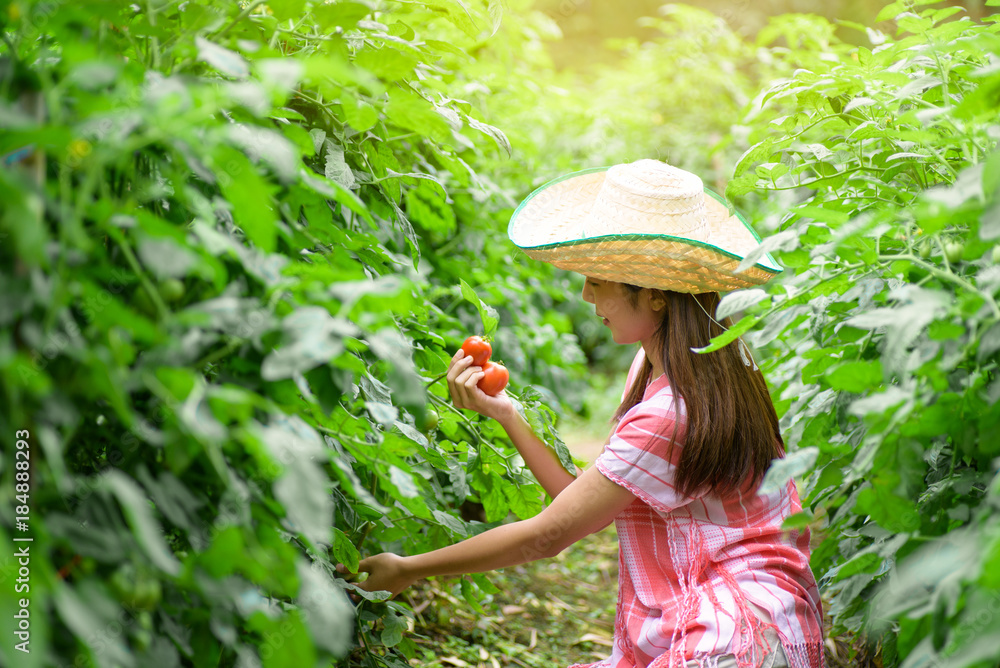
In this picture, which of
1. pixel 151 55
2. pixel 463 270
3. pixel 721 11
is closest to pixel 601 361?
pixel 463 270

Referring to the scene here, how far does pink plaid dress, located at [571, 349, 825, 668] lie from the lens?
1.51m

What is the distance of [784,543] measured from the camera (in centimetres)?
168

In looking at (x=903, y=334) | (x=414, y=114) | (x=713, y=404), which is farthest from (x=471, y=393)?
(x=903, y=334)

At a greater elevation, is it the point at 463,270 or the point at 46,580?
the point at 46,580

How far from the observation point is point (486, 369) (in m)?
1.62

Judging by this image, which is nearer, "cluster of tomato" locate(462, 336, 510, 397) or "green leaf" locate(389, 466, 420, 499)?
"green leaf" locate(389, 466, 420, 499)

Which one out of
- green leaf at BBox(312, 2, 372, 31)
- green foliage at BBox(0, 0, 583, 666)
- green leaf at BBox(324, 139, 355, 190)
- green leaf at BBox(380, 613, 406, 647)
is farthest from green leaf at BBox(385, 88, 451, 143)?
green leaf at BBox(380, 613, 406, 647)

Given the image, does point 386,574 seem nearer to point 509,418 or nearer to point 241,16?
point 509,418

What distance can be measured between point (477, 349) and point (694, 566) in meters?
0.64

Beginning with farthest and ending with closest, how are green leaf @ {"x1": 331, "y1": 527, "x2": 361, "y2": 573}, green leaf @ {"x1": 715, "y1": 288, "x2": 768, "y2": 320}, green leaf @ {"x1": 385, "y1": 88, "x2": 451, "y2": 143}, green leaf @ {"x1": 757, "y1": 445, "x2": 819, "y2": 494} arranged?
1. green leaf @ {"x1": 331, "y1": 527, "x2": 361, "y2": 573}
2. green leaf @ {"x1": 715, "y1": 288, "x2": 768, "y2": 320}
3. green leaf @ {"x1": 385, "y1": 88, "x2": 451, "y2": 143}
4. green leaf @ {"x1": 757, "y1": 445, "x2": 819, "y2": 494}

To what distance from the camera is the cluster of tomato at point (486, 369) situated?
159 centimetres

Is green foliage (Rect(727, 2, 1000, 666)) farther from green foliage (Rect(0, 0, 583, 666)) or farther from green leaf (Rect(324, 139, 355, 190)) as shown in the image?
green leaf (Rect(324, 139, 355, 190))

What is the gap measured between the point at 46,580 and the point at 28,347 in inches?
8.9

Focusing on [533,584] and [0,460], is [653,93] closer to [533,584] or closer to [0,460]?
[533,584]
